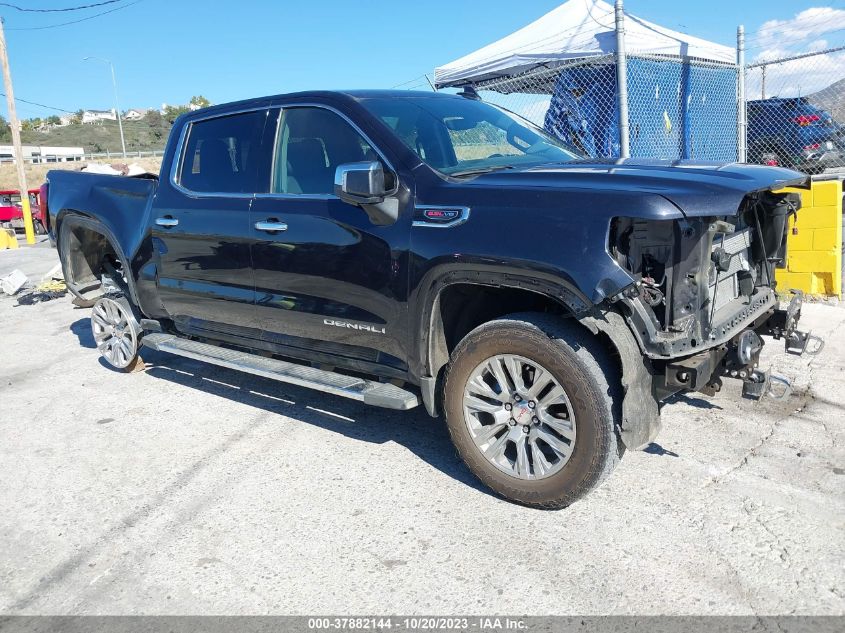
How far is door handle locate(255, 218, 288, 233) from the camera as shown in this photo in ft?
13.8

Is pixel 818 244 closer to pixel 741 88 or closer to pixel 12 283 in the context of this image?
pixel 741 88

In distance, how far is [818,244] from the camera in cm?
686

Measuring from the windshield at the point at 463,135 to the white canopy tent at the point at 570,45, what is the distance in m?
5.90

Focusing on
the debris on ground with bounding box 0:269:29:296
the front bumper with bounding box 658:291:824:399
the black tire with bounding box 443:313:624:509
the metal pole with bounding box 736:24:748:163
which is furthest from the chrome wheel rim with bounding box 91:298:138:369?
the metal pole with bounding box 736:24:748:163

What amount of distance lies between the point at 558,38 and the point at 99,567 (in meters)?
10.2

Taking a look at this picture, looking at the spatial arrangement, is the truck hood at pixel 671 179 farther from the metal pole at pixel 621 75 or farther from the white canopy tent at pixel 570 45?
the white canopy tent at pixel 570 45

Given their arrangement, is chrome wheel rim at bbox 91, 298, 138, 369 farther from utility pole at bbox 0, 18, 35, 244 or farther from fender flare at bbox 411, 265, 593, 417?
utility pole at bbox 0, 18, 35, 244

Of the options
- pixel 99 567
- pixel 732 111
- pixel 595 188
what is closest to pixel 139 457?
pixel 99 567

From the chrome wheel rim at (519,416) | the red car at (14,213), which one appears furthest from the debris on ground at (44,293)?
the red car at (14,213)

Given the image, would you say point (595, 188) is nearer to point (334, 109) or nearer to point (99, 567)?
point (334, 109)

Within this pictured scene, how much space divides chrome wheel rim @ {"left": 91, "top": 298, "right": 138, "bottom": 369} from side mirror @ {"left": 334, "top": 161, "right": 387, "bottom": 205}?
3214 millimetres

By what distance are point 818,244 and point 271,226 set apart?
5414 millimetres

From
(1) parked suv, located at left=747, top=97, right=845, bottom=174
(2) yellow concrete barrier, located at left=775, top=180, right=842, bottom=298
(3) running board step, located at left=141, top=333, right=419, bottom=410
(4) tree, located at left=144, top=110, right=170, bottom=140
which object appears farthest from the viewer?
(4) tree, located at left=144, top=110, right=170, bottom=140

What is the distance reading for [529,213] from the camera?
3.18 m
